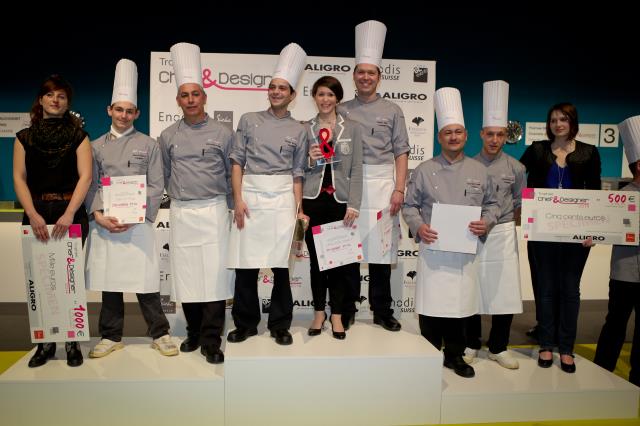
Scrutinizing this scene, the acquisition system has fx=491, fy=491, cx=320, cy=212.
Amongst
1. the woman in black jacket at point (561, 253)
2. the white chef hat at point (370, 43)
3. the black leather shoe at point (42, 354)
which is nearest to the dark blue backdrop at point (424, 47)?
the white chef hat at point (370, 43)

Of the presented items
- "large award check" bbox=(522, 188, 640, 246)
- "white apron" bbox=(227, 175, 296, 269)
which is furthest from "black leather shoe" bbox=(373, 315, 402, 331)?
"large award check" bbox=(522, 188, 640, 246)

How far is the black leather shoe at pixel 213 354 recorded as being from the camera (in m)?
2.70

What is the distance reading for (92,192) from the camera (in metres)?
2.75

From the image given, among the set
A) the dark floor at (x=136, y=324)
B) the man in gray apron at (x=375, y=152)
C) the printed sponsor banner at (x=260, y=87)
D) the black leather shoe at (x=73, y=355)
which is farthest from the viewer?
the printed sponsor banner at (x=260, y=87)

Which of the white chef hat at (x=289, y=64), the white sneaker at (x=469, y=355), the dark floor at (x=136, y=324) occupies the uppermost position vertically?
the white chef hat at (x=289, y=64)

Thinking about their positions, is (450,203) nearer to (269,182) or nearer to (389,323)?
(389,323)

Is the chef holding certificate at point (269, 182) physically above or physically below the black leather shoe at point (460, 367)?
above

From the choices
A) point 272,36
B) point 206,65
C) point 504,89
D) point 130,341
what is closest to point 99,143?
point 130,341

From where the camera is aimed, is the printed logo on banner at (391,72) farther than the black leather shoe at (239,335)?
Yes

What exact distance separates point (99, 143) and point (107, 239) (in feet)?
1.79

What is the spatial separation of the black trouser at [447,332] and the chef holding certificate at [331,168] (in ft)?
1.62

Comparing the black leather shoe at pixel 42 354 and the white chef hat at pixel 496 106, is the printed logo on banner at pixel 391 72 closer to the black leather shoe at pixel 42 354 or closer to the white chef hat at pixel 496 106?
the white chef hat at pixel 496 106

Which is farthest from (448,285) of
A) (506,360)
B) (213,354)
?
(213,354)

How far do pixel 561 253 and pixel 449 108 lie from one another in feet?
3.61
